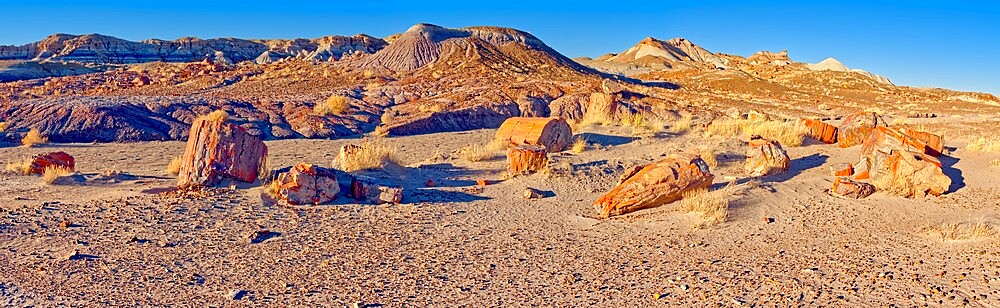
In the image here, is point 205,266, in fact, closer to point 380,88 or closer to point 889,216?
point 889,216

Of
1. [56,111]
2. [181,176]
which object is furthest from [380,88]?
[181,176]

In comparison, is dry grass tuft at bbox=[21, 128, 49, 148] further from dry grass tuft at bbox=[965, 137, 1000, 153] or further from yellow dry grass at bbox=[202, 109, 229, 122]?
dry grass tuft at bbox=[965, 137, 1000, 153]

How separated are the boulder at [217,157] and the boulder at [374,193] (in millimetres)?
1456

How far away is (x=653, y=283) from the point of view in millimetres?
5094

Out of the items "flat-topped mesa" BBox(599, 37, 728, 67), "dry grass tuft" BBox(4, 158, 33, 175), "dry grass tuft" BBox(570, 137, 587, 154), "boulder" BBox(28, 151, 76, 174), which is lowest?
"dry grass tuft" BBox(4, 158, 33, 175)

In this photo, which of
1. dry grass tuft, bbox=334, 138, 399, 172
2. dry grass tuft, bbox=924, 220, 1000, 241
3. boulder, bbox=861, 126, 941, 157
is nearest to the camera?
dry grass tuft, bbox=924, 220, 1000, 241

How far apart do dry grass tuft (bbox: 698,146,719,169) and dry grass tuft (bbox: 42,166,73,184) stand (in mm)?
8738

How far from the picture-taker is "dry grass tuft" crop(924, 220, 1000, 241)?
6.14 m

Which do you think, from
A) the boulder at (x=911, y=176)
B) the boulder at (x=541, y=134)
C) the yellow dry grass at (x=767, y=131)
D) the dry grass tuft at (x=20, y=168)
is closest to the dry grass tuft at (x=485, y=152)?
the boulder at (x=541, y=134)

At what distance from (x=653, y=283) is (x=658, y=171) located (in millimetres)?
2978

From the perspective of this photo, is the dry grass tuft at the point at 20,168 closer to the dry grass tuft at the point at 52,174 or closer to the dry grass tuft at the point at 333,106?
the dry grass tuft at the point at 52,174

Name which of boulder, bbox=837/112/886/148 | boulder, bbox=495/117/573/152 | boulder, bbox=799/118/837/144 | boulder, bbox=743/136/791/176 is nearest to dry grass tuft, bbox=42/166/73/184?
boulder, bbox=495/117/573/152

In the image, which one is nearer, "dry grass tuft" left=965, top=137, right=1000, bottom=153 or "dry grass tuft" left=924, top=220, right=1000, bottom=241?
"dry grass tuft" left=924, top=220, right=1000, bottom=241

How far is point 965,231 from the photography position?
20.3 ft
